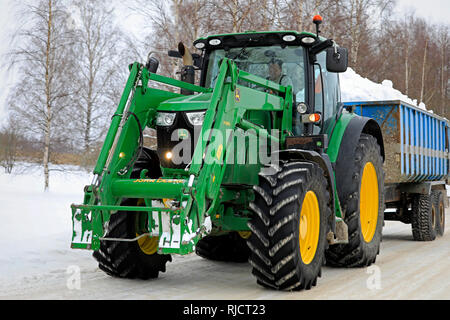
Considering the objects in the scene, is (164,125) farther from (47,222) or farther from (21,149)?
(21,149)

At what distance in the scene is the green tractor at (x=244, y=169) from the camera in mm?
5230

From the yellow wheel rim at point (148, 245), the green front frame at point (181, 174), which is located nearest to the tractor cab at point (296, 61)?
the green front frame at point (181, 174)

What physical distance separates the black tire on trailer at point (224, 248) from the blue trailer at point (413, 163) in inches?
102

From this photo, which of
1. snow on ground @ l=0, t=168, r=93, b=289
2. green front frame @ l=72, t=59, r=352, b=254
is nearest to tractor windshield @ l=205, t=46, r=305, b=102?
green front frame @ l=72, t=59, r=352, b=254

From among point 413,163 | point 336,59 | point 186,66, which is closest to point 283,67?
point 336,59

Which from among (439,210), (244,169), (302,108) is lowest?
(439,210)

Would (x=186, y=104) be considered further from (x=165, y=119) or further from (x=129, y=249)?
(x=129, y=249)

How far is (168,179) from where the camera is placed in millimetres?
5512

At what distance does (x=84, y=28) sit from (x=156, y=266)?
62.1 feet

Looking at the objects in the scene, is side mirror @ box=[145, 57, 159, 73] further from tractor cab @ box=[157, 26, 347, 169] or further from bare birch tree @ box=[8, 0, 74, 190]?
bare birch tree @ box=[8, 0, 74, 190]

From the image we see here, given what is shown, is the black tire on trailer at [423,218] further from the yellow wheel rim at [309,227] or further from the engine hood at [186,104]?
the engine hood at [186,104]

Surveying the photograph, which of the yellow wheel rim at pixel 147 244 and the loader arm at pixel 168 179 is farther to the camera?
the yellow wheel rim at pixel 147 244

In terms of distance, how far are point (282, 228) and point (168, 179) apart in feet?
3.92
